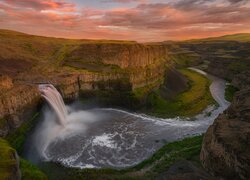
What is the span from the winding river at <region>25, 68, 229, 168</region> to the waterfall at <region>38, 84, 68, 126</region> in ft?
3.67

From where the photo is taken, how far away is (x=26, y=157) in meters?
33.0

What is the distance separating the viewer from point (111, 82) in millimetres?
60844

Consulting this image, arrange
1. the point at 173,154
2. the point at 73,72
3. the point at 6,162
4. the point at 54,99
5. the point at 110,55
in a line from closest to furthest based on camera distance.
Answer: the point at 6,162
the point at 173,154
the point at 54,99
the point at 73,72
the point at 110,55

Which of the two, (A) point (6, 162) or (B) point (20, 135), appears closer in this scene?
(A) point (6, 162)

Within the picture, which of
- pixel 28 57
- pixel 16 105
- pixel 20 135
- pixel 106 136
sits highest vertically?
pixel 28 57

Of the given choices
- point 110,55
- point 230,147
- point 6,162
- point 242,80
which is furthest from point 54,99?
point 242,80

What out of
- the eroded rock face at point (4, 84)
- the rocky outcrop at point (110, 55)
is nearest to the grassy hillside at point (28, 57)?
the rocky outcrop at point (110, 55)

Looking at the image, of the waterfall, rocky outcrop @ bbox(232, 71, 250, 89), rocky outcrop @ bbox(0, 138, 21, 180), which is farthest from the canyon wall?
rocky outcrop @ bbox(232, 71, 250, 89)

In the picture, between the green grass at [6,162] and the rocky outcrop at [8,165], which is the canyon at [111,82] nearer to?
the rocky outcrop at [8,165]

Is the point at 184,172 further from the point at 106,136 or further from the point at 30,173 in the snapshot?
the point at 106,136

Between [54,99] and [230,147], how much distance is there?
1214 inches

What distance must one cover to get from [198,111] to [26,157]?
33.1 metres

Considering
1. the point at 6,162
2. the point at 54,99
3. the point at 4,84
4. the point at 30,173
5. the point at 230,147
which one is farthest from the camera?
the point at 54,99

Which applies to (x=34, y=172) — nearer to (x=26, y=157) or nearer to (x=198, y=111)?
(x=26, y=157)
